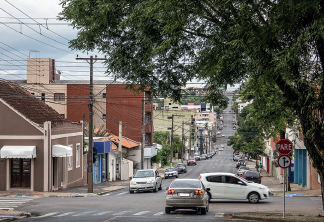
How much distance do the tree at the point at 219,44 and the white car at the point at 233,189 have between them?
927 cm

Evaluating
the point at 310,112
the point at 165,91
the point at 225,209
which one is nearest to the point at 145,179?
the point at 225,209

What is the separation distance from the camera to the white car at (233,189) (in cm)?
2142

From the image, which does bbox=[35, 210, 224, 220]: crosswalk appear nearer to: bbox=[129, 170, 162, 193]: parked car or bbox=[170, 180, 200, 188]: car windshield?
bbox=[170, 180, 200, 188]: car windshield

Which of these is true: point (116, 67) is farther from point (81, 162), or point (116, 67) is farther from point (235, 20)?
point (81, 162)

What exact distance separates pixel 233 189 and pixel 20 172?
14401 millimetres

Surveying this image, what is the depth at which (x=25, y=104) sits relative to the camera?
29.7 metres

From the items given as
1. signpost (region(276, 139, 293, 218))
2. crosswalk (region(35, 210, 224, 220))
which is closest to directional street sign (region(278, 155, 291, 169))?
signpost (region(276, 139, 293, 218))

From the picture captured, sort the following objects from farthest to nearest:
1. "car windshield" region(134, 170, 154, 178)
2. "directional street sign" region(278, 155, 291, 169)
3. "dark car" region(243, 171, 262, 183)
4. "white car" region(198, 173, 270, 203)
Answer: "dark car" region(243, 171, 262, 183) < "car windshield" region(134, 170, 154, 178) < "white car" region(198, 173, 270, 203) < "directional street sign" region(278, 155, 291, 169)

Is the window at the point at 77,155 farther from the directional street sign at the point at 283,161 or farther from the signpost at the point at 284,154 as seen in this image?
the directional street sign at the point at 283,161

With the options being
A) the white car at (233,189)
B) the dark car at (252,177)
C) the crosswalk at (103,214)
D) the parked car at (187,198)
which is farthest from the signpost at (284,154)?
the dark car at (252,177)

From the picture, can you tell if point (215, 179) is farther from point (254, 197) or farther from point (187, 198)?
point (187, 198)

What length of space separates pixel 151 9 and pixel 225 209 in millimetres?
11602

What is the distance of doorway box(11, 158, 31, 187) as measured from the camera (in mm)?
27328

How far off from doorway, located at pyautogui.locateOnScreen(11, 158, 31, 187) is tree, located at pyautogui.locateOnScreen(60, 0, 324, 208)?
17.1 m
